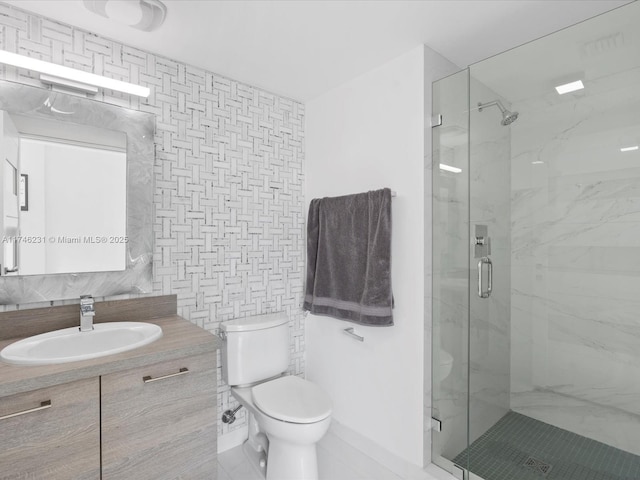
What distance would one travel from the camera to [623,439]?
1753 millimetres

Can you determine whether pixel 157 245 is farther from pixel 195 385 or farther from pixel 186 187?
pixel 195 385

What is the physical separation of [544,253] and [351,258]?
1.16m

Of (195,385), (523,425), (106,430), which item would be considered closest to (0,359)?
(106,430)

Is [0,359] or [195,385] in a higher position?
[0,359]

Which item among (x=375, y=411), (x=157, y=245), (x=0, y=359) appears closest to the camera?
(x=0, y=359)

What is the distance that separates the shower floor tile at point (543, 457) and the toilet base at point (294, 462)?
2.60 ft

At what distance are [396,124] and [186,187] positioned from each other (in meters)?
1.23

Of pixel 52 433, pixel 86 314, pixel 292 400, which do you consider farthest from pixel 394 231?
pixel 52 433

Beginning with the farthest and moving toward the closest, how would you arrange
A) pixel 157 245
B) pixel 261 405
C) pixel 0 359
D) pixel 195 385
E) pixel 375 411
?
pixel 375 411 → pixel 157 245 → pixel 261 405 → pixel 195 385 → pixel 0 359

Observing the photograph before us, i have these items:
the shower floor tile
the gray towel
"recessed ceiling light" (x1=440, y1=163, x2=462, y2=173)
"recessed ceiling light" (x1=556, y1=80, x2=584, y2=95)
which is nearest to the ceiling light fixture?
the gray towel

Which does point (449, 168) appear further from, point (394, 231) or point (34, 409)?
point (34, 409)

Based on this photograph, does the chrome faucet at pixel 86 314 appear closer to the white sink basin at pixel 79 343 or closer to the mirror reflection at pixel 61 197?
the white sink basin at pixel 79 343

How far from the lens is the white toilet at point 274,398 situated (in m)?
1.65

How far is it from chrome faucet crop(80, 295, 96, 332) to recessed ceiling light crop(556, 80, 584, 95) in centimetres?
252
